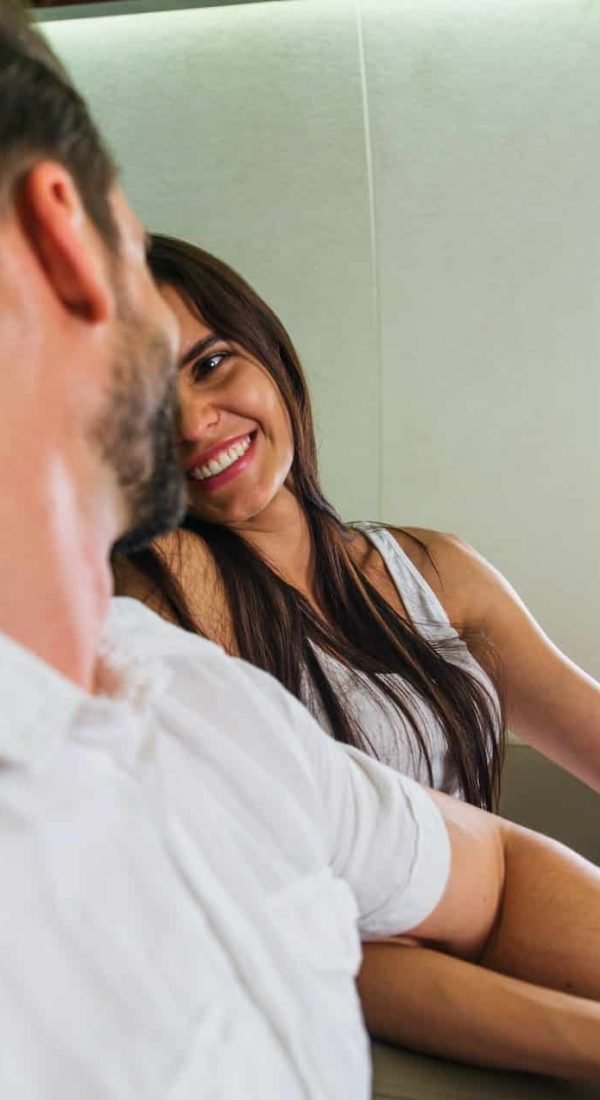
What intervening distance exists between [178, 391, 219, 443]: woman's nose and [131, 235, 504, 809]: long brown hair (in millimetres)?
90

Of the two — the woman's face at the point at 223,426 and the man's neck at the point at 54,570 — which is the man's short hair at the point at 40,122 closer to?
the man's neck at the point at 54,570

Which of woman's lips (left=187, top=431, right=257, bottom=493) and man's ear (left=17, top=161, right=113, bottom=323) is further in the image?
woman's lips (left=187, top=431, right=257, bottom=493)

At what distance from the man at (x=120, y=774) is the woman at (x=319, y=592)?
12.8 inches

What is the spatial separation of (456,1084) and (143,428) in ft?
1.59

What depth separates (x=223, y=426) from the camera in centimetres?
101

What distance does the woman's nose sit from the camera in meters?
0.99

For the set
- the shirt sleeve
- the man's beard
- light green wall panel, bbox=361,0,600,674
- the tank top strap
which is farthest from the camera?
light green wall panel, bbox=361,0,600,674

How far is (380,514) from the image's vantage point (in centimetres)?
178

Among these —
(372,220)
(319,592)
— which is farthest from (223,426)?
(372,220)

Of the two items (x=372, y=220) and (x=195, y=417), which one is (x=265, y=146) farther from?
(x=195, y=417)

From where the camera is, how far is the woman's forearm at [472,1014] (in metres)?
0.61

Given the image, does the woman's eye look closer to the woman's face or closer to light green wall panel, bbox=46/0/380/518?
the woman's face

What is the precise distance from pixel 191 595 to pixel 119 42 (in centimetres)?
119

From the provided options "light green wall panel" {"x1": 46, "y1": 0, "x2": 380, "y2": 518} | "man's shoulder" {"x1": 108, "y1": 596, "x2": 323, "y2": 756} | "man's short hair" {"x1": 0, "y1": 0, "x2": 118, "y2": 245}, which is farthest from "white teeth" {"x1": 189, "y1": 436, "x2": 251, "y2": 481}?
"light green wall panel" {"x1": 46, "y1": 0, "x2": 380, "y2": 518}
